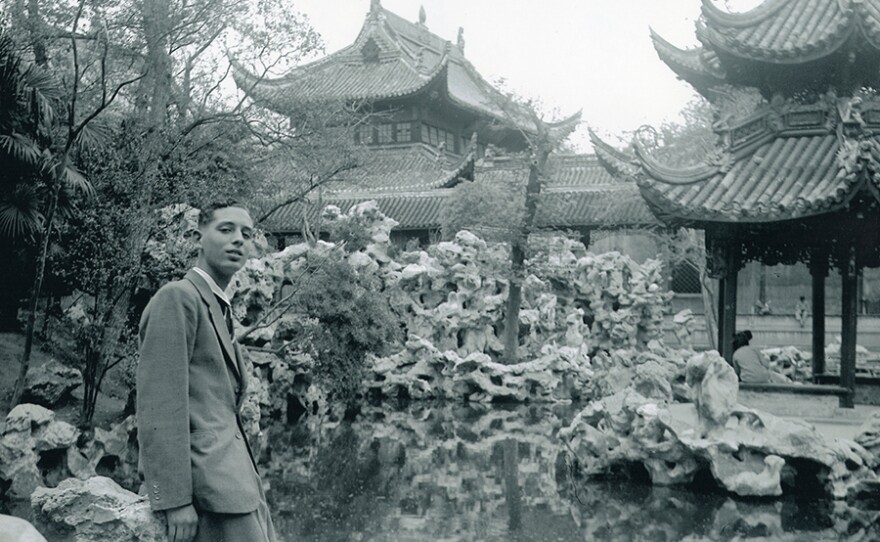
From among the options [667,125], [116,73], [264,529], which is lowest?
[264,529]

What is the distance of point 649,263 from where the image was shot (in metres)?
18.0

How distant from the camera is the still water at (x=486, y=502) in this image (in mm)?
6109

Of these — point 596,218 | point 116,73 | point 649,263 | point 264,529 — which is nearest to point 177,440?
point 264,529

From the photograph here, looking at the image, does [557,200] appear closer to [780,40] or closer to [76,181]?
[780,40]

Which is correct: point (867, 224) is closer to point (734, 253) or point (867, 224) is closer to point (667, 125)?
point (734, 253)

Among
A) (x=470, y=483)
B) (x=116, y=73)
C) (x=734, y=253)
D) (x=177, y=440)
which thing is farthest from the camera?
(x=116, y=73)

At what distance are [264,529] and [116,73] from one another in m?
8.64

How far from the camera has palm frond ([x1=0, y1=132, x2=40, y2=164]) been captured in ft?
28.0

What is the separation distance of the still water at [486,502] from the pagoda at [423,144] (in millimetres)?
8931

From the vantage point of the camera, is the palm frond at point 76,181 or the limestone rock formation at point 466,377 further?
the limestone rock formation at point 466,377

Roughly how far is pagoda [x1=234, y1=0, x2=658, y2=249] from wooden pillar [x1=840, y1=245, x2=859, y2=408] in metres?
9.77

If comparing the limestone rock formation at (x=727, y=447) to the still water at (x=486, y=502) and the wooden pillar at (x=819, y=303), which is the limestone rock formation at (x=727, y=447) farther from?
the wooden pillar at (x=819, y=303)

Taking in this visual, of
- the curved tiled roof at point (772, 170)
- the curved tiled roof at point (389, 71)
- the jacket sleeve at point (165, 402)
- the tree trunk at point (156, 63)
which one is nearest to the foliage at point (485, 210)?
the curved tiled roof at point (389, 71)

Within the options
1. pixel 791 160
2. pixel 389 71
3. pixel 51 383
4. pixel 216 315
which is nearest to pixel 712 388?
pixel 791 160
